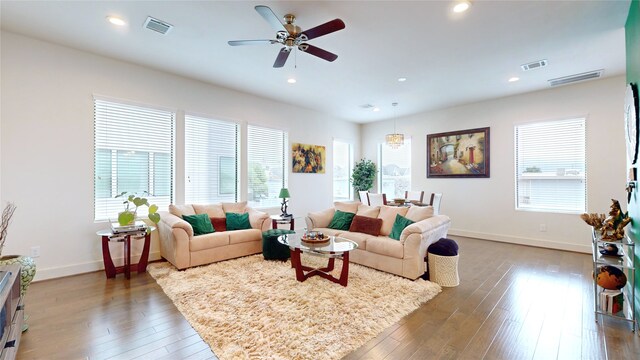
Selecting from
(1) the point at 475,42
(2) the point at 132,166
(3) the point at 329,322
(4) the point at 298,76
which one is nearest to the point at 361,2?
(1) the point at 475,42

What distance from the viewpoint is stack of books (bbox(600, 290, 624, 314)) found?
2643mm

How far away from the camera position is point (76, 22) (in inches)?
127

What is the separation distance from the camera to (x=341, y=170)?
26.8 ft

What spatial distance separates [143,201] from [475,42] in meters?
4.95

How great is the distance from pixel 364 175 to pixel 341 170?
676 mm

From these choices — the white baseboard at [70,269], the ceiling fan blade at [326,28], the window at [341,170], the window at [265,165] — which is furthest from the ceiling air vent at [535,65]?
the white baseboard at [70,269]

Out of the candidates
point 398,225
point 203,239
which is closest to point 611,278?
point 398,225

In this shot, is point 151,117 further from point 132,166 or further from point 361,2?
point 361,2

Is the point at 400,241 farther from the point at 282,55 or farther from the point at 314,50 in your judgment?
the point at 282,55

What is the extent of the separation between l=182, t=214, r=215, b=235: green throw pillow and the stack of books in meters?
4.80

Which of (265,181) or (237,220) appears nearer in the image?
(237,220)

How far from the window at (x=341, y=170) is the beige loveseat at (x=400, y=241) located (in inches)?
127

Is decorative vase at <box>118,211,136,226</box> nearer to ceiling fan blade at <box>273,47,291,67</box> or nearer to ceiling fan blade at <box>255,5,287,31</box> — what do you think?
ceiling fan blade at <box>273,47,291,67</box>

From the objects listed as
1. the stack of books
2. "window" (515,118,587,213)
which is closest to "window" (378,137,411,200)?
"window" (515,118,587,213)
